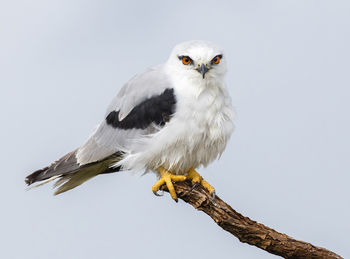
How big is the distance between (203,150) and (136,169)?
0.69 metres

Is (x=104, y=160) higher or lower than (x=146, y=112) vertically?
lower

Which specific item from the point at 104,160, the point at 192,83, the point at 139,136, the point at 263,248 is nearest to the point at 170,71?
the point at 192,83

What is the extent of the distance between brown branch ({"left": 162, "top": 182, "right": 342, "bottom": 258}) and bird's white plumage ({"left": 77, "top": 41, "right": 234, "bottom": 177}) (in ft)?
1.31

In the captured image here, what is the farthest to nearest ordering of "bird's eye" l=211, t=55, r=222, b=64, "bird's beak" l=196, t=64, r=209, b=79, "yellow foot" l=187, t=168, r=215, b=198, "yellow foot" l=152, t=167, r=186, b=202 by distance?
1. "yellow foot" l=187, t=168, r=215, b=198
2. "yellow foot" l=152, t=167, r=186, b=202
3. "bird's eye" l=211, t=55, r=222, b=64
4. "bird's beak" l=196, t=64, r=209, b=79

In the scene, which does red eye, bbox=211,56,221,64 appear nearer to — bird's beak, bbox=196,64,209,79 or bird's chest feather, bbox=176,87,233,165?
bird's beak, bbox=196,64,209,79

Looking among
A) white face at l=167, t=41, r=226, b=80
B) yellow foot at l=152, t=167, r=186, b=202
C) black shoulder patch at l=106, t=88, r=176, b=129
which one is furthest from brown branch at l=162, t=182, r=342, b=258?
white face at l=167, t=41, r=226, b=80

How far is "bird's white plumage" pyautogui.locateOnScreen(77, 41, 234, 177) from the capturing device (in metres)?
6.05

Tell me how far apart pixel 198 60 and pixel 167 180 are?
1225 millimetres

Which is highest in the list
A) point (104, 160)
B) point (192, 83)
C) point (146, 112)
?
point (192, 83)

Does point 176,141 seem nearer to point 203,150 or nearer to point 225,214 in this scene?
point 203,150

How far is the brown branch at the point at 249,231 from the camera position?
6152mm

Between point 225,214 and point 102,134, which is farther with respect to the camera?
point 102,134

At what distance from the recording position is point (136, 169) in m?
6.28

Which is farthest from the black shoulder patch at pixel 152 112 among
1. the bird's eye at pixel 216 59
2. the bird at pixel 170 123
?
the bird's eye at pixel 216 59
